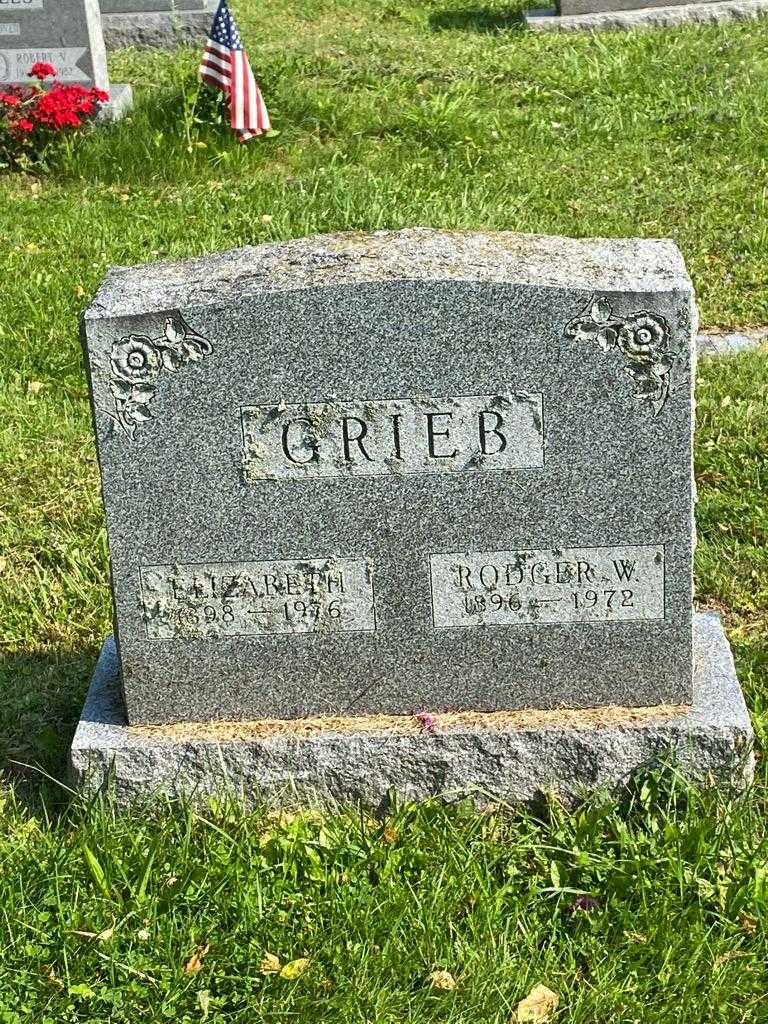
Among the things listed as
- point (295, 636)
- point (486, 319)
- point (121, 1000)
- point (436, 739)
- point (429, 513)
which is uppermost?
point (486, 319)

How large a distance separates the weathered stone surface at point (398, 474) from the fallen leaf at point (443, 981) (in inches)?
27.0

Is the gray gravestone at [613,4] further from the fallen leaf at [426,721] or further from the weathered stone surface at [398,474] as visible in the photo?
the fallen leaf at [426,721]

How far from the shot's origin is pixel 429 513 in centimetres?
311

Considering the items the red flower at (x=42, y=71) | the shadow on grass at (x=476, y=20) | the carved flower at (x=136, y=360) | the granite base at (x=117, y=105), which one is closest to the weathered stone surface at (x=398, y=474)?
the carved flower at (x=136, y=360)

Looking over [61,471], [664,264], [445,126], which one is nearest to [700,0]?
[445,126]

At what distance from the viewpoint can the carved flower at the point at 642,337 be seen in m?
2.93

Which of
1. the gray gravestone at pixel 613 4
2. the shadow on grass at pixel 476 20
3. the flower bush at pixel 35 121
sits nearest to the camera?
the flower bush at pixel 35 121

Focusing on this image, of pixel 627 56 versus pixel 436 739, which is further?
pixel 627 56

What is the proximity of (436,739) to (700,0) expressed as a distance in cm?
992

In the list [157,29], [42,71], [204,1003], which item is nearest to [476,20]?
[157,29]

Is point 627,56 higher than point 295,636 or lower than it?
higher

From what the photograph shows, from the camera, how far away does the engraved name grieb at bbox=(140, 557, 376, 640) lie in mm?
3176

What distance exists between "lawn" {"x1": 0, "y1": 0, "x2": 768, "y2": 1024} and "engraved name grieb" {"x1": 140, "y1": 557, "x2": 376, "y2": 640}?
1.38 feet

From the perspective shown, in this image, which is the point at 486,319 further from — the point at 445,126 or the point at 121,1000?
the point at 445,126
